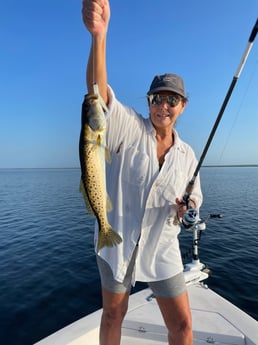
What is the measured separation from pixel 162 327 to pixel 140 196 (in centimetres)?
229

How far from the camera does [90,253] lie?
997cm

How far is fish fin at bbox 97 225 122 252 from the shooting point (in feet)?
7.25

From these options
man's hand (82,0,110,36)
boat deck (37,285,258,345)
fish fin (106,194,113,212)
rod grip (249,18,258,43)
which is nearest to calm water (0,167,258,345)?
boat deck (37,285,258,345)

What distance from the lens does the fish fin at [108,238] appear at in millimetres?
2211

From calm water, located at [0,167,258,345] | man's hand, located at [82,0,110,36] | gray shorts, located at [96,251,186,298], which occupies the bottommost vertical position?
calm water, located at [0,167,258,345]

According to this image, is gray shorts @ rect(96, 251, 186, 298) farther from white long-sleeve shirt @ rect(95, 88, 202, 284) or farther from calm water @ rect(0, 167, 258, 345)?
calm water @ rect(0, 167, 258, 345)

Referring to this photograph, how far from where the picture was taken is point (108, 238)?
7.29ft

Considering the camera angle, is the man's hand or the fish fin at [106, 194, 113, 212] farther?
the fish fin at [106, 194, 113, 212]

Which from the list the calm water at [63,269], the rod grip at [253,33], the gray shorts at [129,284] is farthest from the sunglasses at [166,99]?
the calm water at [63,269]

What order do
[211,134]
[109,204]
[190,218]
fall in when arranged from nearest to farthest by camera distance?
[109,204] < [190,218] < [211,134]

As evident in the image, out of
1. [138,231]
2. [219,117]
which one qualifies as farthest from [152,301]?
[219,117]

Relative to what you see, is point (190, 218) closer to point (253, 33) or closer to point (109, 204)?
point (109, 204)

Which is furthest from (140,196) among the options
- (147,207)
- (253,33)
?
(253,33)

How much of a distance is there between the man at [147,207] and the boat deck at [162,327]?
87 centimetres
